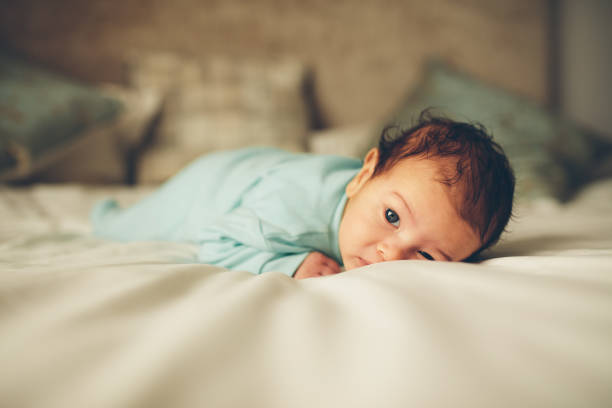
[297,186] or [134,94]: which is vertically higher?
[134,94]

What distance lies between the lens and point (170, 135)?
1.38 meters

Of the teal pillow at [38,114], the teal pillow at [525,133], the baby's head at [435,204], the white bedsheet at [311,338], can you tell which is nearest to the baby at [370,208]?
the baby's head at [435,204]

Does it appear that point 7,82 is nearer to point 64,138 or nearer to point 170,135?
point 64,138

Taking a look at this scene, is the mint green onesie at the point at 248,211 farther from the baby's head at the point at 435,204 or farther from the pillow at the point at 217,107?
the pillow at the point at 217,107

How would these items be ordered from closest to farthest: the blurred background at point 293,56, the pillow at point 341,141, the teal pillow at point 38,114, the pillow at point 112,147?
the teal pillow at point 38,114, the pillow at point 112,147, the pillow at point 341,141, the blurred background at point 293,56

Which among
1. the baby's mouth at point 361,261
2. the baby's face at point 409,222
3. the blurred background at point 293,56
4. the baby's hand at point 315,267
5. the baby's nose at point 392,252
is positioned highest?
the blurred background at point 293,56

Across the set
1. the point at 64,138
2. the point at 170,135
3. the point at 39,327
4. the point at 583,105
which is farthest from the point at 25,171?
the point at 583,105

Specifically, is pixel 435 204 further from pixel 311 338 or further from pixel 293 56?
pixel 293 56

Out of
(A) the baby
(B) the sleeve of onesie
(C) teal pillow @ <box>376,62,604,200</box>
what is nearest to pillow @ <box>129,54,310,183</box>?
(C) teal pillow @ <box>376,62,604,200</box>

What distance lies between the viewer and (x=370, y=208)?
528 millimetres

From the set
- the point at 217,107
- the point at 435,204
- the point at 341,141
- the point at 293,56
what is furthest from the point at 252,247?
the point at 293,56

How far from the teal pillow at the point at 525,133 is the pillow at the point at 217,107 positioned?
513 millimetres

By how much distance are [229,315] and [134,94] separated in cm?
141

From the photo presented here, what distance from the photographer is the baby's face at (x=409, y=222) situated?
0.47 metres
